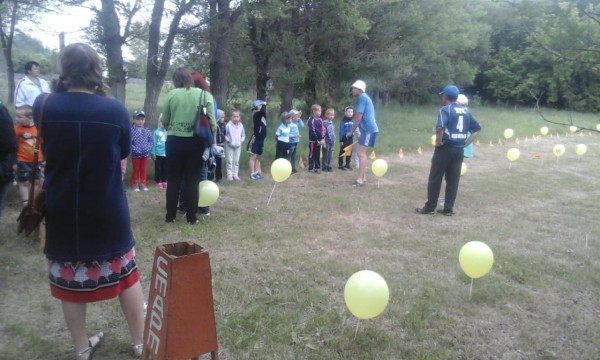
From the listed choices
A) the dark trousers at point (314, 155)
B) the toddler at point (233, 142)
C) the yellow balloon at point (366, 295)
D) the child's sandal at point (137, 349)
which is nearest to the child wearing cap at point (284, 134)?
the dark trousers at point (314, 155)

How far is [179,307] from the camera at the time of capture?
2379 millimetres

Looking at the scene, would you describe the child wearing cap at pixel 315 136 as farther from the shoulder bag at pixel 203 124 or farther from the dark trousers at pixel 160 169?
the shoulder bag at pixel 203 124

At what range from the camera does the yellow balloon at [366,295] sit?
3.12 meters

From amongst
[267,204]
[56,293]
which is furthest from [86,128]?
[267,204]

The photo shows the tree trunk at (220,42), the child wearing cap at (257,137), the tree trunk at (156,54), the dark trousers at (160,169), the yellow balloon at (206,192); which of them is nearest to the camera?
the yellow balloon at (206,192)

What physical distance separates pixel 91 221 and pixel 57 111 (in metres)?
0.60

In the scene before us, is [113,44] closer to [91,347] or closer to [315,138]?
[315,138]

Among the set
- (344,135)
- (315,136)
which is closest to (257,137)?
(315,136)

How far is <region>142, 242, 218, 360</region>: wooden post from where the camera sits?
7.71ft

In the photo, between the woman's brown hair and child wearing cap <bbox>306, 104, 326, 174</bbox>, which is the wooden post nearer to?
the woman's brown hair

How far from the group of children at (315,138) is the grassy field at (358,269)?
1039mm

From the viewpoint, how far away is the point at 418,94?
3120 centimetres

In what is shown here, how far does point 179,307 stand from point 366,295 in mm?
1330

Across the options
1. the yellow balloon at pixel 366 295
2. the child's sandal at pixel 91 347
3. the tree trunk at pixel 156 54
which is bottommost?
the child's sandal at pixel 91 347
